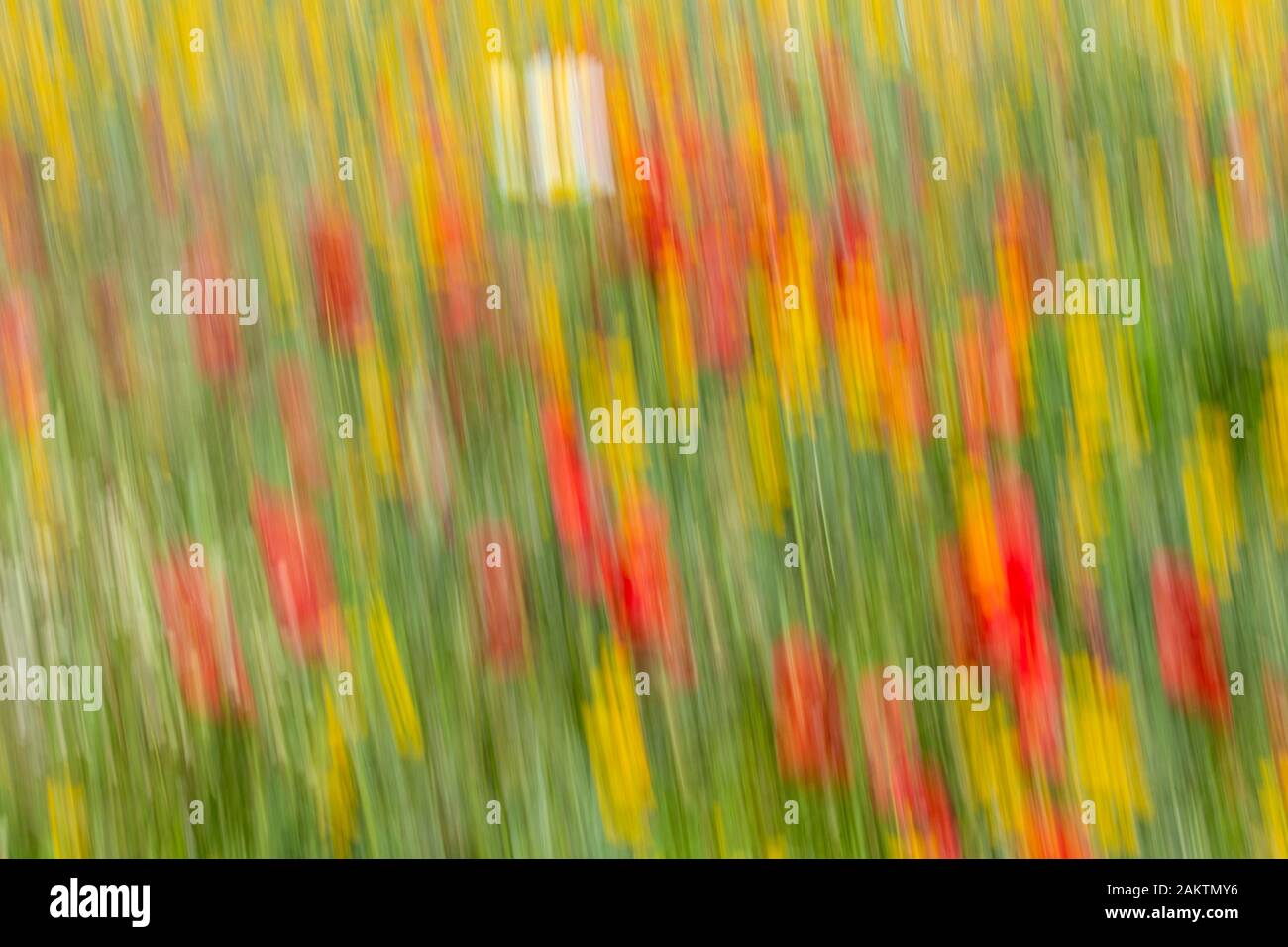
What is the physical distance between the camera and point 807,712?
1.69 m

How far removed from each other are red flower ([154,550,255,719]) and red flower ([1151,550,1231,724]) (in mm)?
1433

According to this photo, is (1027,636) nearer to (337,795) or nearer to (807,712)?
(807,712)

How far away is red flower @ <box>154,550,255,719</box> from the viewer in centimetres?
169

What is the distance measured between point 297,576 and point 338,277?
1.55 feet

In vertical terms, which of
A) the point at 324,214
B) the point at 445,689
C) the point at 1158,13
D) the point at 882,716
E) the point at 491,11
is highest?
the point at 491,11

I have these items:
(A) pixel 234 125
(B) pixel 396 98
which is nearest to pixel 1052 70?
(B) pixel 396 98

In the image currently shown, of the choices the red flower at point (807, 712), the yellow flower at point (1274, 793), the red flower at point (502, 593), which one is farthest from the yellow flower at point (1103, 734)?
the red flower at point (502, 593)

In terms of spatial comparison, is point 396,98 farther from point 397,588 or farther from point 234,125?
point 397,588

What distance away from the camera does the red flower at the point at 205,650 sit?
5.53 ft

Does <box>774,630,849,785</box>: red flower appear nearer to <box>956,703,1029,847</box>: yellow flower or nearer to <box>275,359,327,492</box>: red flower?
<box>956,703,1029,847</box>: yellow flower

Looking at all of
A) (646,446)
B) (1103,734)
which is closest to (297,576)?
(646,446)

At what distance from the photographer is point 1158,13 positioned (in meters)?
1.72

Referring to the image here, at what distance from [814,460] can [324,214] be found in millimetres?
864

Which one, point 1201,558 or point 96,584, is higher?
point 96,584
